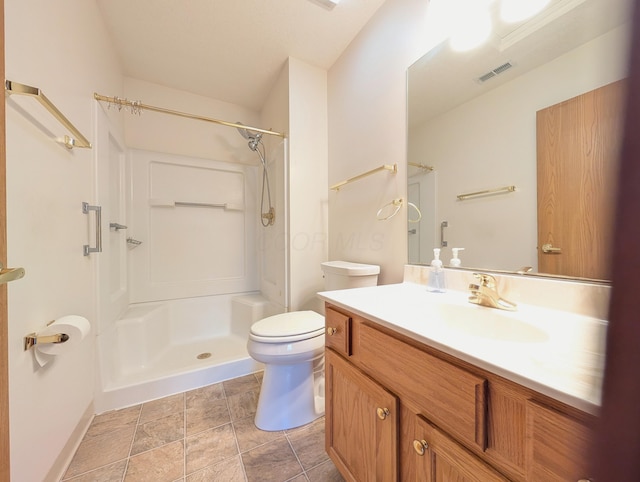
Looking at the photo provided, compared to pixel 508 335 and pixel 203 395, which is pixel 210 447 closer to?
pixel 203 395

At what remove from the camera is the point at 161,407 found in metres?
1.34

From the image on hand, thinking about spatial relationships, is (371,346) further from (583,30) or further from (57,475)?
(57,475)

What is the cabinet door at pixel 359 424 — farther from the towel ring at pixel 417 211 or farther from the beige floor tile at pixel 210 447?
the towel ring at pixel 417 211

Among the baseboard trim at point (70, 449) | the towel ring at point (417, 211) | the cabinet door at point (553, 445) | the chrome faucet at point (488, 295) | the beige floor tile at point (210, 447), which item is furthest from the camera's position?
the towel ring at point (417, 211)

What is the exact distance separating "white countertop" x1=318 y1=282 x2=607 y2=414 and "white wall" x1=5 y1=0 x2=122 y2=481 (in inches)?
39.6

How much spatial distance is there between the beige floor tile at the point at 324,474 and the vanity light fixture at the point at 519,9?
5.93 feet

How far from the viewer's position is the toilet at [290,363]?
1161 millimetres

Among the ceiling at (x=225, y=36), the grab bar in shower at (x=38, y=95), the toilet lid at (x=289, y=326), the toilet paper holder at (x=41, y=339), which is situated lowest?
the toilet lid at (x=289, y=326)

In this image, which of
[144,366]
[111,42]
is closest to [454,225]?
[144,366]

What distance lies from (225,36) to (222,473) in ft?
7.84

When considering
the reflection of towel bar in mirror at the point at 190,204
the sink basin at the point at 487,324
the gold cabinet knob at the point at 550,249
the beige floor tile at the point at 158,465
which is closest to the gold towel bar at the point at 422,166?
the gold cabinet knob at the point at 550,249

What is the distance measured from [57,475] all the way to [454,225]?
188 centimetres

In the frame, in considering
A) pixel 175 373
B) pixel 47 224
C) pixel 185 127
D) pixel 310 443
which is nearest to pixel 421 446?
pixel 310 443

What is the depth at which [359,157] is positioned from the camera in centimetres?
153
